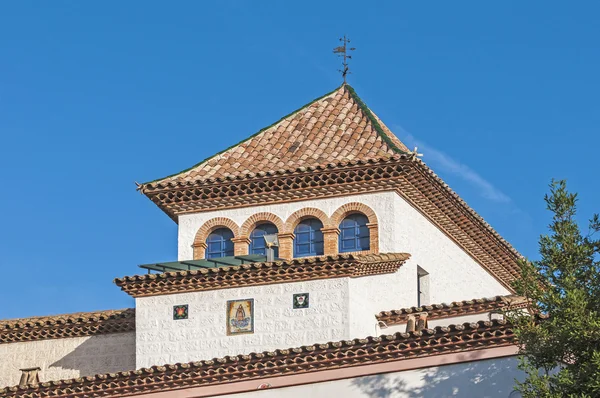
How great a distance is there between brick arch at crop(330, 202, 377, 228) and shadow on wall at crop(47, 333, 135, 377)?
455cm

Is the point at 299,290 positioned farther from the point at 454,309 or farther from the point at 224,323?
the point at 454,309

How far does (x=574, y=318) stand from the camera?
1842 centimetres

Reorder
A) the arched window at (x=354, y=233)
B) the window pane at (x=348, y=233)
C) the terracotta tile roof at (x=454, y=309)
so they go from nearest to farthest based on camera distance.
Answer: the terracotta tile roof at (x=454, y=309) < the arched window at (x=354, y=233) < the window pane at (x=348, y=233)

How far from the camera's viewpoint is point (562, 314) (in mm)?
18656

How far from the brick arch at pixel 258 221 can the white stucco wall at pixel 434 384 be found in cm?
495

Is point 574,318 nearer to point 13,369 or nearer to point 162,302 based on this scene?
point 162,302

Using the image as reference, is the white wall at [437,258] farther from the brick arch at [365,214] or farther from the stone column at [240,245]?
the stone column at [240,245]

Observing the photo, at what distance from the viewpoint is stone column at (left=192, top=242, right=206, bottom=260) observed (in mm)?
27047

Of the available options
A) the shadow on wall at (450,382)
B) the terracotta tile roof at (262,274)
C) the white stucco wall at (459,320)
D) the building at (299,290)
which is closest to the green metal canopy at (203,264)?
the building at (299,290)

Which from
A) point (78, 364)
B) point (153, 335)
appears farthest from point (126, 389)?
point (78, 364)

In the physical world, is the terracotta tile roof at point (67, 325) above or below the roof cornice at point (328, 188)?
below

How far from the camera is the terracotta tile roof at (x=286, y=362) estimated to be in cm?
2142

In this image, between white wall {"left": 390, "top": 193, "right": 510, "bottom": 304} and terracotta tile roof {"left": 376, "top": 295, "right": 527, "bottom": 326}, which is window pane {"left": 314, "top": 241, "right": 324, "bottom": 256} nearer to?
white wall {"left": 390, "top": 193, "right": 510, "bottom": 304}

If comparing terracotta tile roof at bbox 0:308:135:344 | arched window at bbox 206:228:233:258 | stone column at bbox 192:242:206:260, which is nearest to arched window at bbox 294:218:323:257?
arched window at bbox 206:228:233:258
